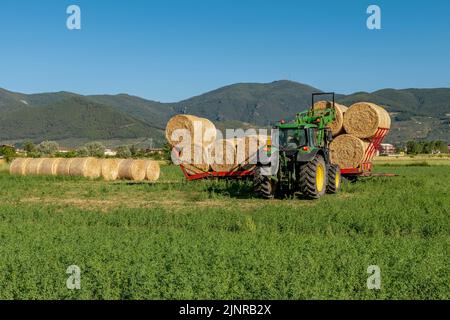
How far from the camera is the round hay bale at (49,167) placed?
1032 inches

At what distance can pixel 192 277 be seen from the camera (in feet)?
20.0

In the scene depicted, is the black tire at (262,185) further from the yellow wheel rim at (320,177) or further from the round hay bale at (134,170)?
the round hay bale at (134,170)

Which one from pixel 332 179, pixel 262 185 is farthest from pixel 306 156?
pixel 332 179

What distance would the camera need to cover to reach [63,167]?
84.6 ft

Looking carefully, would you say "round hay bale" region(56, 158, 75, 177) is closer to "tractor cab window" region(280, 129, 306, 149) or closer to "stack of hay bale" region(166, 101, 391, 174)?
"stack of hay bale" region(166, 101, 391, 174)

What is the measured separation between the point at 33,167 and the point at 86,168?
3563 millimetres

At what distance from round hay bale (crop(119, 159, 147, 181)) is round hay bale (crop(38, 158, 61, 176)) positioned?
321 centimetres

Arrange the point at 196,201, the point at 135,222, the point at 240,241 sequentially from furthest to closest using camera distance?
the point at 196,201
the point at 135,222
the point at 240,241

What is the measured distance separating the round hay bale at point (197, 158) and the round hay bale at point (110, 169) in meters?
7.28

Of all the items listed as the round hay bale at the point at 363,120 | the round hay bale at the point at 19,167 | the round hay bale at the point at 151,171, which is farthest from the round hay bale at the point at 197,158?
the round hay bale at the point at 19,167

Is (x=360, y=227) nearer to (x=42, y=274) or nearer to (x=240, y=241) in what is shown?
(x=240, y=241)

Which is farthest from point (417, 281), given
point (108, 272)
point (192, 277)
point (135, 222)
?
point (135, 222)

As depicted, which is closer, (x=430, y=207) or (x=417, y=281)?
(x=417, y=281)
